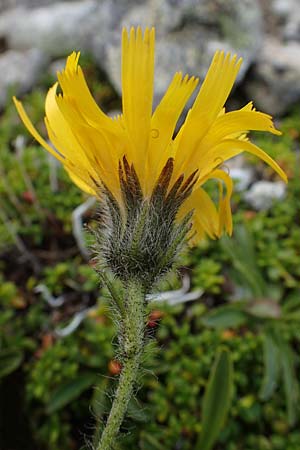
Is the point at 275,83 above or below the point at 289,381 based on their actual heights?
above

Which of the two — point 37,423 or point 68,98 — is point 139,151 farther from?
point 37,423

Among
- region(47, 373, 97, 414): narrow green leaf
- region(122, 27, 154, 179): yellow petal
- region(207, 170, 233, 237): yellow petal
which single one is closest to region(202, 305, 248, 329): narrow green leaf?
region(47, 373, 97, 414): narrow green leaf

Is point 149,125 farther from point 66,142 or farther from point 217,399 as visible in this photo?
point 217,399

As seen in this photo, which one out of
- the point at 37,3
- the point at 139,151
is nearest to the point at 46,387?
the point at 139,151

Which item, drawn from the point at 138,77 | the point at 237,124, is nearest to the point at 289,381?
the point at 237,124

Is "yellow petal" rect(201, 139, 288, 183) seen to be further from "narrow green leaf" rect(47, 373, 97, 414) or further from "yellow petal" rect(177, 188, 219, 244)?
"narrow green leaf" rect(47, 373, 97, 414)

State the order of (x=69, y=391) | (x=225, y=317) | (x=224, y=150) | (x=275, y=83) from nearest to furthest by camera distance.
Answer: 1. (x=224, y=150)
2. (x=69, y=391)
3. (x=225, y=317)
4. (x=275, y=83)
